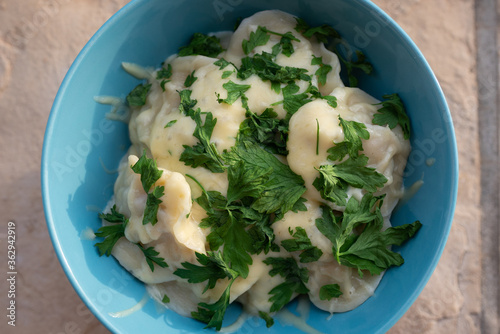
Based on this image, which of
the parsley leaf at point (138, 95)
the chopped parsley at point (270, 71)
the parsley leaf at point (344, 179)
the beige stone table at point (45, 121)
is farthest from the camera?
the beige stone table at point (45, 121)

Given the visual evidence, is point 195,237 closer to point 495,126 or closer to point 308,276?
point 308,276

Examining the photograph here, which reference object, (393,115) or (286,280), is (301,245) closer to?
(286,280)

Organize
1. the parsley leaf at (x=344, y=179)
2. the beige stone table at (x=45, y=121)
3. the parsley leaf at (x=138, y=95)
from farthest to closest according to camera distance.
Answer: the beige stone table at (x=45, y=121), the parsley leaf at (x=138, y=95), the parsley leaf at (x=344, y=179)

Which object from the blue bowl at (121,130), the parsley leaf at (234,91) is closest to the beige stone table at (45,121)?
the blue bowl at (121,130)

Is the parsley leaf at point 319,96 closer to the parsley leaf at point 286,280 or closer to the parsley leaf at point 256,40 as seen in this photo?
the parsley leaf at point 256,40

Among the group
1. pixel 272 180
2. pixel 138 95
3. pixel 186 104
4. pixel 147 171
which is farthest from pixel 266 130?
pixel 138 95

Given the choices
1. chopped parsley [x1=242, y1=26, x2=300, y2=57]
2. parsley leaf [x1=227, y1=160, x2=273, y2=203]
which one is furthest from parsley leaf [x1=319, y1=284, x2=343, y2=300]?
chopped parsley [x1=242, y1=26, x2=300, y2=57]

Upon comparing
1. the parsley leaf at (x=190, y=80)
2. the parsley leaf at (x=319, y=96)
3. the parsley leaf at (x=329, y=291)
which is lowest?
the parsley leaf at (x=329, y=291)
